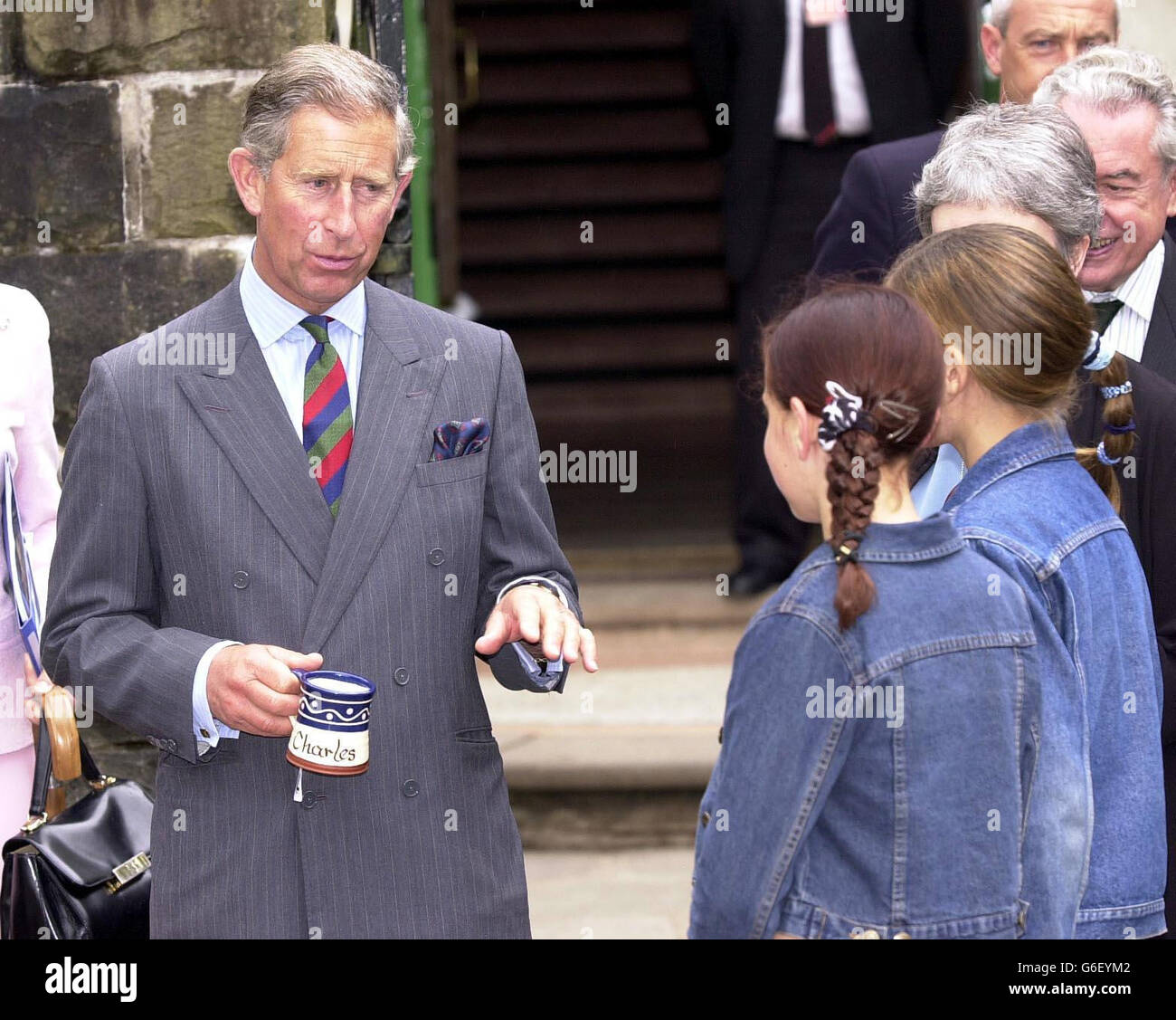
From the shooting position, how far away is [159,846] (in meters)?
2.74

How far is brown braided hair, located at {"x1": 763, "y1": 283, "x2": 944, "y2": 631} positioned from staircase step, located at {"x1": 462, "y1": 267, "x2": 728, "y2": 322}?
6.95 m

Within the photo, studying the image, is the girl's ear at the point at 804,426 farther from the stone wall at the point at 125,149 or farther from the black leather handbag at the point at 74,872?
the stone wall at the point at 125,149

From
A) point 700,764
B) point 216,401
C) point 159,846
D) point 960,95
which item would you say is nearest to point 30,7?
point 216,401

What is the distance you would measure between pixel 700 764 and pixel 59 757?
290 cm

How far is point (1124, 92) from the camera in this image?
3316 mm

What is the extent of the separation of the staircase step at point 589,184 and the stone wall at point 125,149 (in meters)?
5.10

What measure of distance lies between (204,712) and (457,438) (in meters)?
0.60

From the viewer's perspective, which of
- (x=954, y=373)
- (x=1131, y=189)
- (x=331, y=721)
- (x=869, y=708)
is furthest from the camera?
(x=1131, y=189)

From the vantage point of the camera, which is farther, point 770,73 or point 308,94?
point 770,73

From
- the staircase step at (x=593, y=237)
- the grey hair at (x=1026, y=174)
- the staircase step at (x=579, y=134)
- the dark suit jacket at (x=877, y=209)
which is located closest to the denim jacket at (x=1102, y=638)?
the grey hair at (x=1026, y=174)

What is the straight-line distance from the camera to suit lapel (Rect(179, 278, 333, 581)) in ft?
8.89

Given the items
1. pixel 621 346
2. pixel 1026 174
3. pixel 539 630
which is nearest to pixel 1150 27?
pixel 1026 174

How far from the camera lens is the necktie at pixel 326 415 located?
279cm

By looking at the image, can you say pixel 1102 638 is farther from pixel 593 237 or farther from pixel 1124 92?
pixel 593 237
